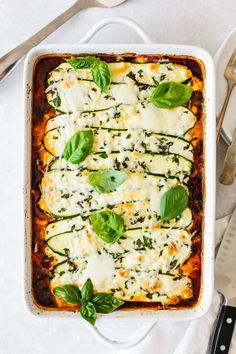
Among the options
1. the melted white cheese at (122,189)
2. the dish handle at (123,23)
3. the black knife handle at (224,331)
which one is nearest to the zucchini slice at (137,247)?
the melted white cheese at (122,189)

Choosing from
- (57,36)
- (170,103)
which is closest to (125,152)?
(170,103)

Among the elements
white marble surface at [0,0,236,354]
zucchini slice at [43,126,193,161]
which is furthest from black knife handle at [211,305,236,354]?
zucchini slice at [43,126,193,161]

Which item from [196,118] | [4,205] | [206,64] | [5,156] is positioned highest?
[206,64]

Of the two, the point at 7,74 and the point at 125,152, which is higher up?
the point at 7,74

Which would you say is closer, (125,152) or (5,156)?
(125,152)

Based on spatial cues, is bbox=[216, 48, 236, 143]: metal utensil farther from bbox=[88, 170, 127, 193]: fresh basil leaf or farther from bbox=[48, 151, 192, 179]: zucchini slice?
bbox=[88, 170, 127, 193]: fresh basil leaf

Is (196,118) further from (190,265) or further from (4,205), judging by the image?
(4,205)
